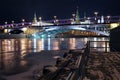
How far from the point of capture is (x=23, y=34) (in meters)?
194

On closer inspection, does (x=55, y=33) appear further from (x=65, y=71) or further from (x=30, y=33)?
(x=65, y=71)

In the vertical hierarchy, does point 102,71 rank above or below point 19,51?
above

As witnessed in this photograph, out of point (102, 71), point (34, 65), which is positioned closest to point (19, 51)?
point (34, 65)

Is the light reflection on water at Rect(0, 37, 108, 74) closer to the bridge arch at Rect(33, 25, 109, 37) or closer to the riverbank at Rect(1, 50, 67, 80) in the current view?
the riverbank at Rect(1, 50, 67, 80)

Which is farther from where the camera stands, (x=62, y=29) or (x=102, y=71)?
(x=62, y=29)

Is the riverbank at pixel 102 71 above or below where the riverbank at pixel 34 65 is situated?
above

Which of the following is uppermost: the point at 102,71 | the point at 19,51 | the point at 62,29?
the point at 62,29

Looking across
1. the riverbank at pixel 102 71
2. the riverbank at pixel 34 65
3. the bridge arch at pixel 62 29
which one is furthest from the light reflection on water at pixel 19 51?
the bridge arch at pixel 62 29

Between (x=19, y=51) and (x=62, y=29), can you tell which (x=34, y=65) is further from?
(x=62, y=29)

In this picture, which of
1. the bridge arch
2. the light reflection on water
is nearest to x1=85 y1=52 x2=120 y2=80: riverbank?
the light reflection on water

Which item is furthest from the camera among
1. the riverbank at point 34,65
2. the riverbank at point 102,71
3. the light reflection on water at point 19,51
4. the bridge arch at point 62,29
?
the bridge arch at point 62,29

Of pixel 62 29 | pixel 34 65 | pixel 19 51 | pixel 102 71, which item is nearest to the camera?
pixel 102 71

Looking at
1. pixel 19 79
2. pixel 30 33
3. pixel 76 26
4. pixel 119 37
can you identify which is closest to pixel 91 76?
pixel 19 79

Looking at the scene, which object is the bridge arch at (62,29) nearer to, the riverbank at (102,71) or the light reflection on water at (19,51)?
the light reflection on water at (19,51)
